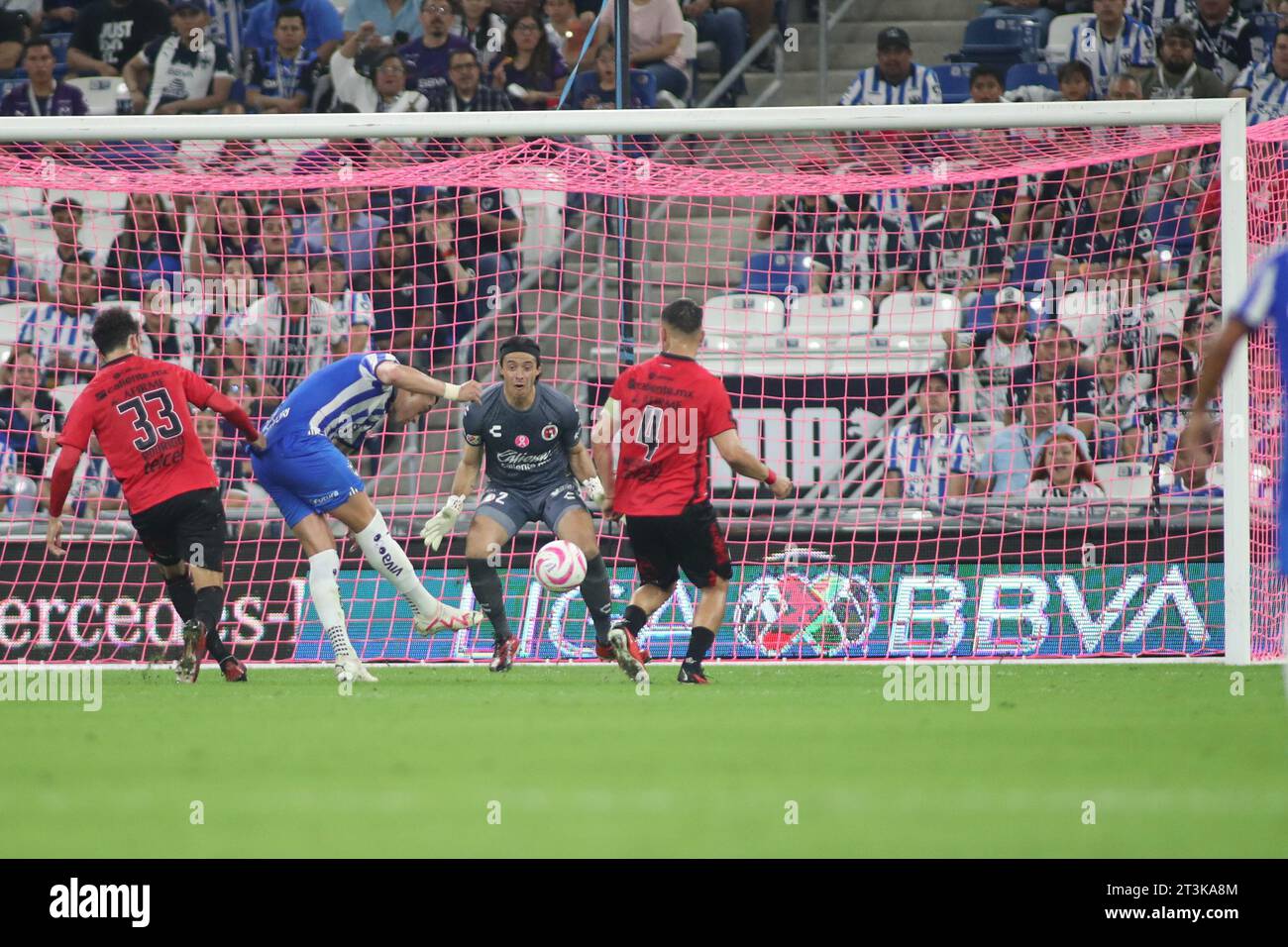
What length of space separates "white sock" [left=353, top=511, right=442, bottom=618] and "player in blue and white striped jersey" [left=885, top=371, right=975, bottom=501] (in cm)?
363

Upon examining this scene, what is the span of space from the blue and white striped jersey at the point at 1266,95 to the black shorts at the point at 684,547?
7.49m

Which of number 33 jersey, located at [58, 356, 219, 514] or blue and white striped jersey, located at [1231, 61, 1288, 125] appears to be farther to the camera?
blue and white striped jersey, located at [1231, 61, 1288, 125]

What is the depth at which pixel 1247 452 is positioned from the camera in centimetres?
1059

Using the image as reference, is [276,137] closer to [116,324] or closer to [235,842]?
[116,324]

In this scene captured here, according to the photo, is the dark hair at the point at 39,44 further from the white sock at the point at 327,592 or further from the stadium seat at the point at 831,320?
the white sock at the point at 327,592

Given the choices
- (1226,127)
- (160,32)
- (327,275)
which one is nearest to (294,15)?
(160,32)

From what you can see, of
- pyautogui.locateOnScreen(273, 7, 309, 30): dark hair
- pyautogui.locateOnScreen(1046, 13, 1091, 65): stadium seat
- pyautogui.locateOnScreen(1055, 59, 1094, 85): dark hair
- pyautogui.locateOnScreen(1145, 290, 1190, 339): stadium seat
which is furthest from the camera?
pyautogui.locateOnScreen(273, 7, 309, 30): dark hair

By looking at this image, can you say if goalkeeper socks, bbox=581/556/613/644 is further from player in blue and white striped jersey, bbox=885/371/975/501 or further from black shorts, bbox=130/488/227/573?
player in blue and white striped jersey, bbox=885/371/975/501

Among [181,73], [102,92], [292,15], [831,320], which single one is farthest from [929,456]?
[102,92]

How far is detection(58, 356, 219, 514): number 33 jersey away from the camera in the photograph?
10.2 meters

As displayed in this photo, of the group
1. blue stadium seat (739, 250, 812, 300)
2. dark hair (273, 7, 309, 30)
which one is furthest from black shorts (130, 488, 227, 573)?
dark hair (273, 7, 309, 30)

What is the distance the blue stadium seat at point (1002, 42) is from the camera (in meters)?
16.4

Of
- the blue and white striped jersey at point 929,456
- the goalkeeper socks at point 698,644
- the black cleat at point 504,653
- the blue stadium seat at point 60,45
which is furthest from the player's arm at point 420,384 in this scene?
the blue stadium seat at point 60,45
